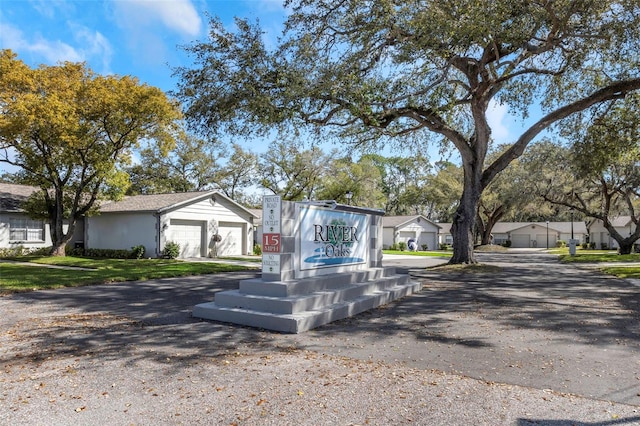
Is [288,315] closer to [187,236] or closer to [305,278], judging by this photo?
[305,278]

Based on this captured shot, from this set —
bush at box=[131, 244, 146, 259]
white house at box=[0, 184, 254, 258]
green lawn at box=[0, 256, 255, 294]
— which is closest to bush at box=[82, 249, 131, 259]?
bush at box=[131, 244, 146, 259]

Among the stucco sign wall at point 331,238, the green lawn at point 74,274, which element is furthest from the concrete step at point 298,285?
the green lawn at point 74,274

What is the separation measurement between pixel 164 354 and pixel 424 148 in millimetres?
17803

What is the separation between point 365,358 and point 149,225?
A: 1959cm

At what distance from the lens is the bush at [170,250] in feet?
73.9

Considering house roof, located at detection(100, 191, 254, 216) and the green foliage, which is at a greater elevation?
house roof, located at detection(100, 191, 254, 216)

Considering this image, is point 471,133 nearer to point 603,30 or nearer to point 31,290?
point 603,30

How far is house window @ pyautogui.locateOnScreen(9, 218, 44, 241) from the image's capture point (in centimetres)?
2216

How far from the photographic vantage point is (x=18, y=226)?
22.4 metres

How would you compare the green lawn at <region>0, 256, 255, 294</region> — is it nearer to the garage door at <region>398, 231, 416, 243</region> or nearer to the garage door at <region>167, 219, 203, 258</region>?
the garage door at <region>167, 219, 203, 258</region>

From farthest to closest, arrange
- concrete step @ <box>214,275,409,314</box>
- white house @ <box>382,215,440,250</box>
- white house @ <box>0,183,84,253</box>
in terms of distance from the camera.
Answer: white house @ <box>382,215,440,250</box> → white house @ <box>0,183,84,253</box> → concrete step @ <box>214,275,409,314</box>

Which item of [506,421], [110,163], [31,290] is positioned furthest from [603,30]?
[110,163]

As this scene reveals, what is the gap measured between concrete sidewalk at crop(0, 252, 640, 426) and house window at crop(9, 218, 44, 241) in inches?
591

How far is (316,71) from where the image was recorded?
12.3 meters
